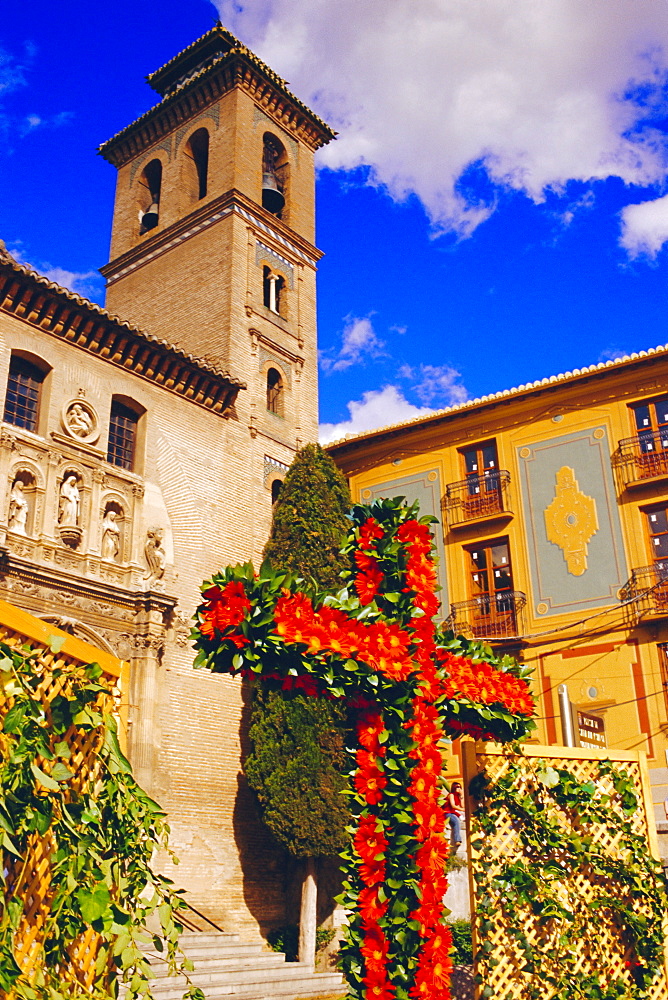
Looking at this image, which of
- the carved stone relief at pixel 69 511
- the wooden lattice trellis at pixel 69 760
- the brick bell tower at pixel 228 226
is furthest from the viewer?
the brick bell tower at pixel 228 226

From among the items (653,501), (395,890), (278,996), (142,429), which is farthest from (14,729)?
(653,501)

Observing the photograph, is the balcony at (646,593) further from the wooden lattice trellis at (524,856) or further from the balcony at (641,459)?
the wooden lattice trellis at (524,856)

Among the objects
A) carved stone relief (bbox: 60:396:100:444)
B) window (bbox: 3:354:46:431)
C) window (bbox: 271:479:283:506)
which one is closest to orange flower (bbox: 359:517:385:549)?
window (bbox: 3:354:46:431)

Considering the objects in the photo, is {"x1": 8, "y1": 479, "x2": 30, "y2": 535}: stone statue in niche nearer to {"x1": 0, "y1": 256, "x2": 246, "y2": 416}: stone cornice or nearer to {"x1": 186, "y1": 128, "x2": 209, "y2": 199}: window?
{"x1": 0, "y1": 256, "x2": 246, "y2": 416}: stone cornice

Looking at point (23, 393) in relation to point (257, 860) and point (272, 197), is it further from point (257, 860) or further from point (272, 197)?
point (272, 197)

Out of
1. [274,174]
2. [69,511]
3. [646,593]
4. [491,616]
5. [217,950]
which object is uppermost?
[274,174]

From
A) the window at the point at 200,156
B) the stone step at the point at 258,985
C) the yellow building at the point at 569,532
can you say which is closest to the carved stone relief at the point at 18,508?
the stone step at the point at 258,985

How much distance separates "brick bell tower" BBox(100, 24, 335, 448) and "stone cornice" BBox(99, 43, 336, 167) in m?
0.03

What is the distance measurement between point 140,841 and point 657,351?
62.5 ft

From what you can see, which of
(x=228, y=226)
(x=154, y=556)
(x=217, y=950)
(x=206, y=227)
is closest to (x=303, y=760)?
(x=217, y=950)

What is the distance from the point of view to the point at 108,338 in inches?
665

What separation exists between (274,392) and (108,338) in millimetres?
5111

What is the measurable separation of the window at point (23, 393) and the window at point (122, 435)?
5.17ft

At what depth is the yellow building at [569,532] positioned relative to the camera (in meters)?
19.0
